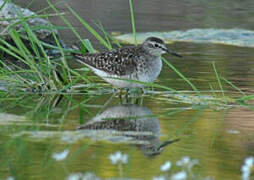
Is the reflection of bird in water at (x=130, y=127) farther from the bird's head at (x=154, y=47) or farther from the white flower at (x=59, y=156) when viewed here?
the bird's head at (x=154, y=47)

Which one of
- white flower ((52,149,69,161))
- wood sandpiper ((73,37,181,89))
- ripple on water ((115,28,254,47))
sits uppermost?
white flower ((52,149,69,161))

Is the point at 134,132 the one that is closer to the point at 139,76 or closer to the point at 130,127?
the point at 130,127

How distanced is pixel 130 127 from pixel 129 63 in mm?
2020

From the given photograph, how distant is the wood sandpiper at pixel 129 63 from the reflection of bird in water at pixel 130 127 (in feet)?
2.29

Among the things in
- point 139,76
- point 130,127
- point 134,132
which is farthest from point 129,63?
point 134,132

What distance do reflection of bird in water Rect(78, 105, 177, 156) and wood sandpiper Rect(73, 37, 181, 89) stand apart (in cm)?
70

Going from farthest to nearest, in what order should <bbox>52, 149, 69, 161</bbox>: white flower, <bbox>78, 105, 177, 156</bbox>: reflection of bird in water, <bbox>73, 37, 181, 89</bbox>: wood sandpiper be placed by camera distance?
1. <bbox>73, 37, 181, 89</bbox>: wood sandpiper
2. <bbox>78, 105, 177, 156</bbox>: reflection of bird in water
3. <bbox>52, 149, 69, 161</bbox>: white flower

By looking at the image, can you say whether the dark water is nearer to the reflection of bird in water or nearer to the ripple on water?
the reflection of bird in water

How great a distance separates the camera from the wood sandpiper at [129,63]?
9531 millimetres

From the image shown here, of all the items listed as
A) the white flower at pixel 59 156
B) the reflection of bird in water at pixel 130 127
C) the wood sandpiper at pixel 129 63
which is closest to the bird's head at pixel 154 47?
the wood sandpiper at pixel 129 63

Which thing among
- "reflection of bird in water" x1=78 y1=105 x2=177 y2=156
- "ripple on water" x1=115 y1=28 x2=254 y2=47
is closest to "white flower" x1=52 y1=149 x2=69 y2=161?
"reflection of bird in water" x1=78 y1=105 x2=177 y2=156

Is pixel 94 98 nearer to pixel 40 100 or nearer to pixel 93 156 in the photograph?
pixel 40 100

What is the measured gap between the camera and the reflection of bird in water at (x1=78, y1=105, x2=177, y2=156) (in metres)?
7.15

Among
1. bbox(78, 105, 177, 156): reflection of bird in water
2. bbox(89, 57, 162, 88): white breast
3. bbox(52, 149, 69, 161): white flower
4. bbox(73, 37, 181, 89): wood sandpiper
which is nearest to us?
bbox(52, 149, 69, 161): white flower
